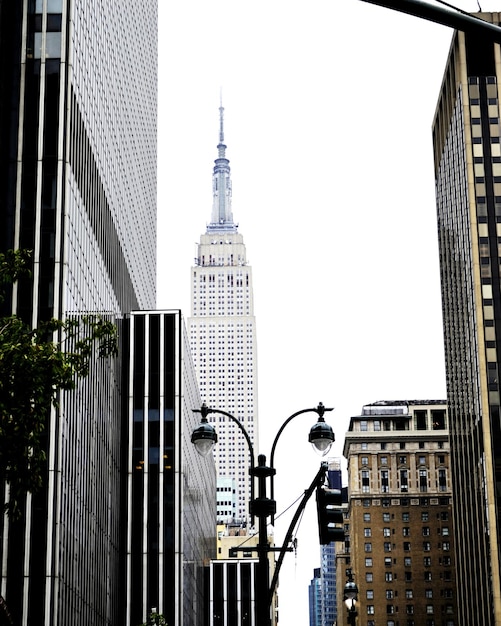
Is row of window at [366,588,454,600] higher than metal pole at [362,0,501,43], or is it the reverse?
metal pole at [362,0,501,43]

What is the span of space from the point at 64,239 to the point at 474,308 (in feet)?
253

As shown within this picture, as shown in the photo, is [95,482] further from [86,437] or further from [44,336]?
[44,336]

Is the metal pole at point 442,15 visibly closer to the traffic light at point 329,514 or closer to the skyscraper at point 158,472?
the traffic light at point 329,514

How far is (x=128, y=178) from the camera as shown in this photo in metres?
106

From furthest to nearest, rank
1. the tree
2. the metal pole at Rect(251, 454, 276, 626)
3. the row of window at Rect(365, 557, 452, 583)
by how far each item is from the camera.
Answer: the row of window at Rect(365, 557, 452, 583)
the tree
the metal pole at Rect(251, 454, 276, 626)

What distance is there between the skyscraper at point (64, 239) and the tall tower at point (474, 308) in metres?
52.1

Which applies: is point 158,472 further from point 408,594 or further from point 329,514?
point 408,594

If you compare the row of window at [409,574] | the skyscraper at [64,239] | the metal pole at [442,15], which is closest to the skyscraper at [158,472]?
the skyscraper at [64,239]

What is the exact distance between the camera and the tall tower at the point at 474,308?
425 feet

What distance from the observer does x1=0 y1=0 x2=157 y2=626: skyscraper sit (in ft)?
210

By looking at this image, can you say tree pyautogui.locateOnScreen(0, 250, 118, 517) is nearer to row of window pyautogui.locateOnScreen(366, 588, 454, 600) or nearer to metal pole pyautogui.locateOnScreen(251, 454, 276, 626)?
metal pole pyautogui.locateOnScreen(251, 454, 276, 626)

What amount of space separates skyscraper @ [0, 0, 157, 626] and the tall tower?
5208 centimetres

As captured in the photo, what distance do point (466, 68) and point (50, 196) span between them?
86035 mm

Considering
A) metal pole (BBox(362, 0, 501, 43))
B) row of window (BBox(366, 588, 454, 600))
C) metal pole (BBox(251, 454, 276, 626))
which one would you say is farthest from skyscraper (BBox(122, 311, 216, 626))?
metal pole (BBox(362, 0, 501, 43))
